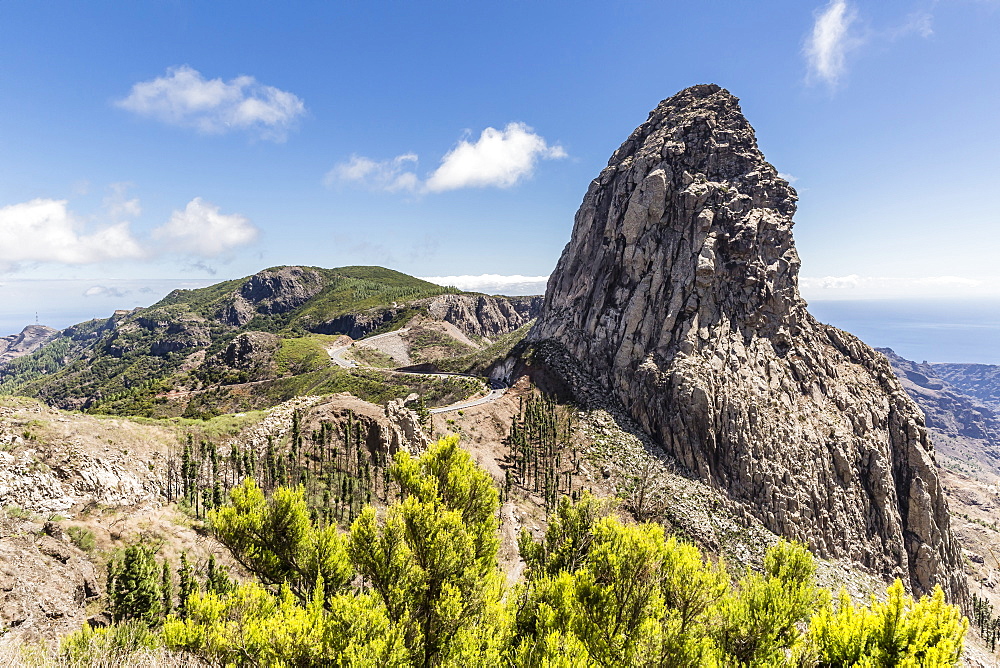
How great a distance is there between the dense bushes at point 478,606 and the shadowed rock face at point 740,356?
5514cm

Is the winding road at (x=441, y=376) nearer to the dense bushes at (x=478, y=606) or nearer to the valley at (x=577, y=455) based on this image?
the valley at (x=577, y=455)

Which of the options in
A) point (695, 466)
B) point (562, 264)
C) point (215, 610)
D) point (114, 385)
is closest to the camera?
point (215, 610)

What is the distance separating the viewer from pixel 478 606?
18.7 metres

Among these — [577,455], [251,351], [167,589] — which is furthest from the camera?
[251,351]

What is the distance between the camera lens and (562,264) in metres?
112

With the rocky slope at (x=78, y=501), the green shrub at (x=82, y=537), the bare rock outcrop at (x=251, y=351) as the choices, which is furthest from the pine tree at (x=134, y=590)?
the bare rock outcrop at (x=251, y=351)

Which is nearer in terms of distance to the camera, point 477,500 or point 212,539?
point 477,500

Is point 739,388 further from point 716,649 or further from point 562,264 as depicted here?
point 716,649

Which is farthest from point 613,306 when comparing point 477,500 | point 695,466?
point 477,500

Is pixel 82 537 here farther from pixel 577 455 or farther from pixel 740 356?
pixel 740 356

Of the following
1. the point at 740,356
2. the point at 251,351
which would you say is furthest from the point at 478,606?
the point at 251,351

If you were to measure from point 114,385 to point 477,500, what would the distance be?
214161mm

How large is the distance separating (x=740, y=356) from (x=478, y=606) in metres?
74.5

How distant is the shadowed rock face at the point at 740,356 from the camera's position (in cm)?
6981
